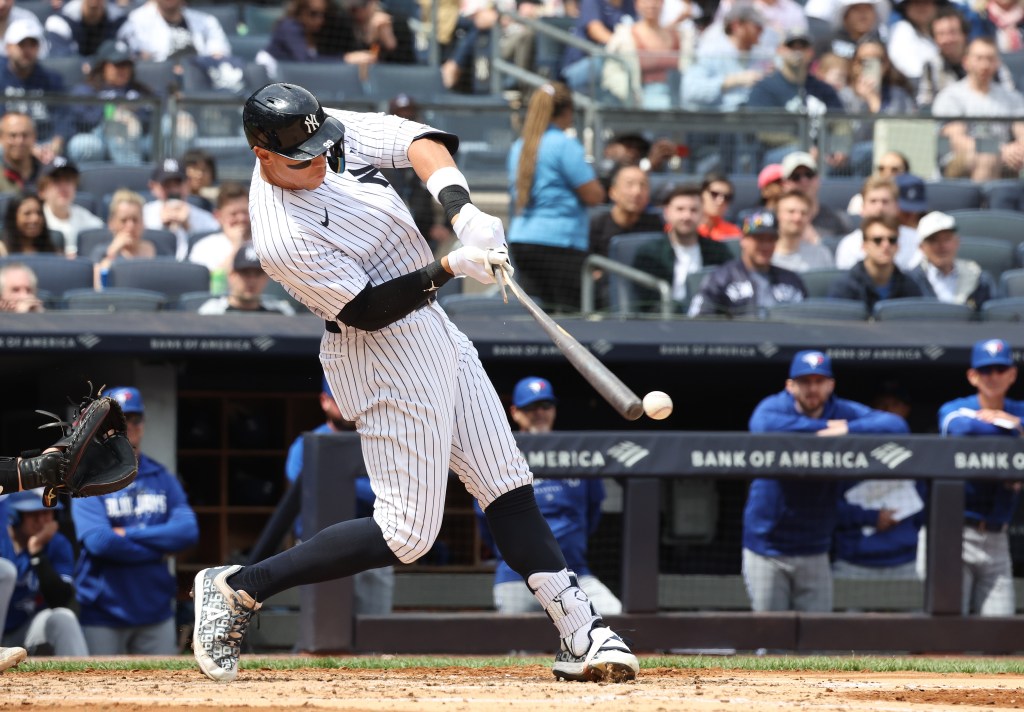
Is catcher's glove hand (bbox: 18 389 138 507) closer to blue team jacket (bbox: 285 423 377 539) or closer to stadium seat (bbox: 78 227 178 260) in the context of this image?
blue team jacket (bbox: 285 423 377 539)

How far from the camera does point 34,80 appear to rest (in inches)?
353

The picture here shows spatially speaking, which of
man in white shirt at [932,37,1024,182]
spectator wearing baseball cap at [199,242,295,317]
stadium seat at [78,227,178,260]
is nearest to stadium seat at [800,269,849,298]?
man in white shirt at [932,37,1024,182]

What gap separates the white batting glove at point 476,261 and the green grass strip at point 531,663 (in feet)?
4.64

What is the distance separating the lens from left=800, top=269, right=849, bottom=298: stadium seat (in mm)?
7344

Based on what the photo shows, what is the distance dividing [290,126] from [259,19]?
7411 mm

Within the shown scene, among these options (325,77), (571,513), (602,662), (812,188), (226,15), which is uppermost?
(226,15)

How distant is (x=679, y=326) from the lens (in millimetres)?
6715

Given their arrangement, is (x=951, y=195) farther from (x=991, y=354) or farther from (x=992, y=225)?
(x=991, y=354)

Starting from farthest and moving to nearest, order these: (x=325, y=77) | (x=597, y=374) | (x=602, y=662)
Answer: (x=325, y=77) < (x=602, y=662) < (x=597, y=374)

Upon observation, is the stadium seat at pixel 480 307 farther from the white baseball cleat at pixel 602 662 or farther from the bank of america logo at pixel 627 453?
the white baseball cleat at pixel 602 662

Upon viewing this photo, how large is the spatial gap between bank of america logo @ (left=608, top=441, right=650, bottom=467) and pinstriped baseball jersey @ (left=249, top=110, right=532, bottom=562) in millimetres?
1917

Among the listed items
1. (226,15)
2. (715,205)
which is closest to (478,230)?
(715,205)

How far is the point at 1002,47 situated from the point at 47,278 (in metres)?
7.10

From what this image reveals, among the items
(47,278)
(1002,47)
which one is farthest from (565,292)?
(1002,47)
